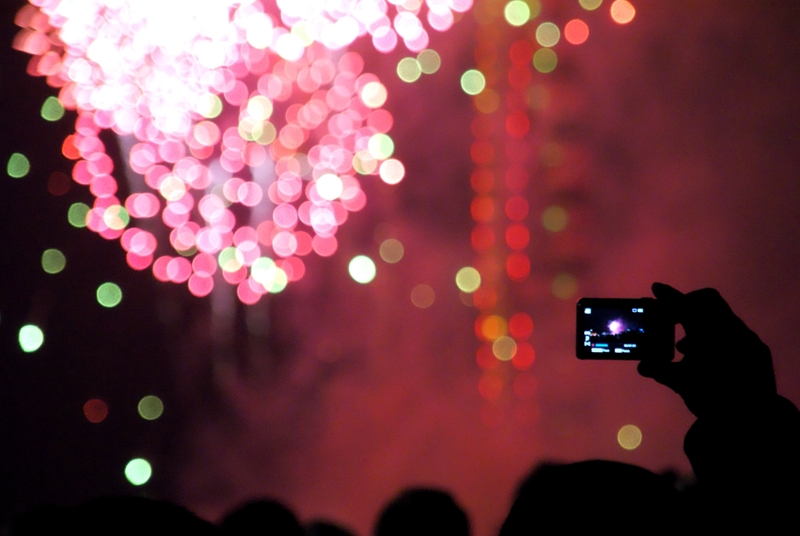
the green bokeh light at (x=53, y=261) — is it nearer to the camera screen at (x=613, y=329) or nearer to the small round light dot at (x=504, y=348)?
the small round light dot at (x=504, y=348)

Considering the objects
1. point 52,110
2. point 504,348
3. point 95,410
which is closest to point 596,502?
point 504,348

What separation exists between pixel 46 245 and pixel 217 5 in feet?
3.38

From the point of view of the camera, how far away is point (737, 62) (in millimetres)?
2717

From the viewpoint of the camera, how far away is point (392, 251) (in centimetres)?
292

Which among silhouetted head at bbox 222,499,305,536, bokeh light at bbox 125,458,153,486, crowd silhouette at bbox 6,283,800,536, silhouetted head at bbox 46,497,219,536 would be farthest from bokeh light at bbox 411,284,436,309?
silhouetted head at bbox 46,497,219,536

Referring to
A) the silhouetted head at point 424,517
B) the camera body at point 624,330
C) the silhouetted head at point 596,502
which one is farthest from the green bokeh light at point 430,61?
the silhouetted head at point 596,502

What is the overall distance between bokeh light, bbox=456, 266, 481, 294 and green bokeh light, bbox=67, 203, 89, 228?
1345 mm

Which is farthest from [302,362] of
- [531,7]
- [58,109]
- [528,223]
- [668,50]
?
[668,50]

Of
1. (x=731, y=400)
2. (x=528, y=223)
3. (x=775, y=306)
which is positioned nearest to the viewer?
(x=731, y=400)

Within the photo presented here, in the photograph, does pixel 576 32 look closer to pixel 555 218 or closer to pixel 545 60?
pixel 545 60

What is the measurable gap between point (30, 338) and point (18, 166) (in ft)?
1.94

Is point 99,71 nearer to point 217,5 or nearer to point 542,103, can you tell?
point 217,5

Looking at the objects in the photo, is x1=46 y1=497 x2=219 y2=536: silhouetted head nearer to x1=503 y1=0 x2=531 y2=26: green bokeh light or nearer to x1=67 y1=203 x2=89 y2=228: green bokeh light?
x1=67 y1=203 x2=89 y2=228: green bokeh light

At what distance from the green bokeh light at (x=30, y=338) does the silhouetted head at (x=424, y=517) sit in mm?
1767
